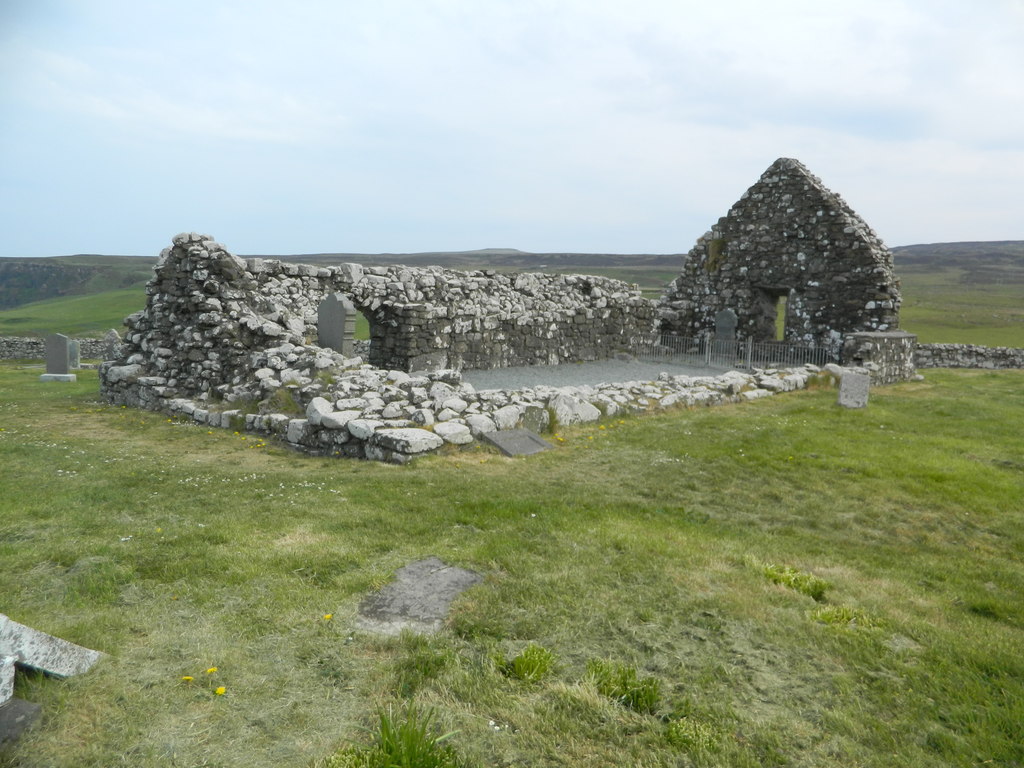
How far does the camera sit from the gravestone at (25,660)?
3.15 metres

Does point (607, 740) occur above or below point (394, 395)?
below

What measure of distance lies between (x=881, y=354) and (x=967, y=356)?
1241cm

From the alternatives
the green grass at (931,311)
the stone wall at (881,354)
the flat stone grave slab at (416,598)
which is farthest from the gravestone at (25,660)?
the green grass at (931,311)

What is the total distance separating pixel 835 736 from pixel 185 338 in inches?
547

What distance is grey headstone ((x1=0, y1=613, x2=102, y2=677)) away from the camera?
3.28 metres

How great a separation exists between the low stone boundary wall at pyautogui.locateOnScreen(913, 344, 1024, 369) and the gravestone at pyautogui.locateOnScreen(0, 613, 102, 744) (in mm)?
29200

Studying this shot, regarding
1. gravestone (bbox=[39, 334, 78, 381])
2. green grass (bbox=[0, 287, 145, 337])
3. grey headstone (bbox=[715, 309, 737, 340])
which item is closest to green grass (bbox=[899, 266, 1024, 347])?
grey headstone (bbox=[715, 309, 737, 340])

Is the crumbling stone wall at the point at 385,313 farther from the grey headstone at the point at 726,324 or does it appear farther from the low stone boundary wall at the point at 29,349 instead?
the low stone boundary wall at the point at 29,349

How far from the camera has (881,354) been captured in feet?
61.4

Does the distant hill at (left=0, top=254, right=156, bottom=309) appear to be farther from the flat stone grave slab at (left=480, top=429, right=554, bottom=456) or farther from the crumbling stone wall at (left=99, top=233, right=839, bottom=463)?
the flat stone grave slab at (left=480, top=429, right=554, bottom=456)

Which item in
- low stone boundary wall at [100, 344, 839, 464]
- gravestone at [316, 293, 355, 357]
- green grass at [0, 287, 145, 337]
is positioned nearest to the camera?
low stone boundary wall at [100, 344, 839, 464]

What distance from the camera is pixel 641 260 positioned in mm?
176500

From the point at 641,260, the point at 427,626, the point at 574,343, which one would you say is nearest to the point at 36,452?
the point at 427,626

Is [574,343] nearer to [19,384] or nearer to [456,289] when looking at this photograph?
[456,289]
